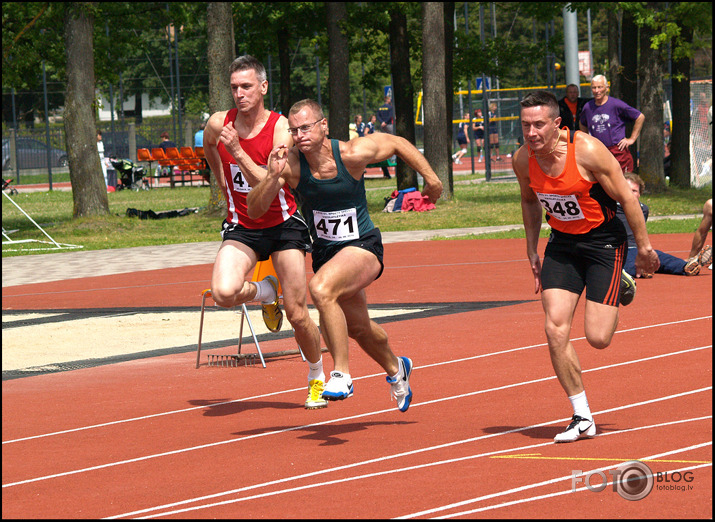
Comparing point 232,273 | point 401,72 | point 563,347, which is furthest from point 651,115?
point 563,347

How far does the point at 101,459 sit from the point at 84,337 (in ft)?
17.8

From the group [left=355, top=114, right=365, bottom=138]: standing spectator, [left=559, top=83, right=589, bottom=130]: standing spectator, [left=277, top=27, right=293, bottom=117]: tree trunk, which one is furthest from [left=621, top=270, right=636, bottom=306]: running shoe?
[left=355, top=114, right=365, bottom=138]: standing spectator

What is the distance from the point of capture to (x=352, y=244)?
291 inches

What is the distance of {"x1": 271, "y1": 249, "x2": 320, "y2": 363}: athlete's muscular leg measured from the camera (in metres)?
7.98

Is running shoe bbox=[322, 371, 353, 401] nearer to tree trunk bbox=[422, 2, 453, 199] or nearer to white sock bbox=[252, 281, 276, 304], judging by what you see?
white sock bbox=[252, 281, 276, 304]

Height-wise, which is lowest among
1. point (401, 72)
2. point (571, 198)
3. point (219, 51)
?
point (571, 198)

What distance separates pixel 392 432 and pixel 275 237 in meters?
1.85

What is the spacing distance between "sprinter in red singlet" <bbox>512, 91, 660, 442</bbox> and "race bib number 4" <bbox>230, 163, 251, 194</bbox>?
205cm

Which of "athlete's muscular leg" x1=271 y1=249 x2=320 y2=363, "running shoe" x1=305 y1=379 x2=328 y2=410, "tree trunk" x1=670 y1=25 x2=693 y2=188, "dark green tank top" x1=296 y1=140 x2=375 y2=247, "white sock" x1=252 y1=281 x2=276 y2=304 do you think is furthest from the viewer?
"tree trunk" x1=670 y1=25 x2=693 y2=188

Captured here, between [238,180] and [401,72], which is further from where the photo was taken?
[401,72]

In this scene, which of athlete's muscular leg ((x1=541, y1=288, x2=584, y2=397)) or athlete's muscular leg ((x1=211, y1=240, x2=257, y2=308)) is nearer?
athlete's muscular leg ((x1=541, y1=288, x2=584, y2=397))

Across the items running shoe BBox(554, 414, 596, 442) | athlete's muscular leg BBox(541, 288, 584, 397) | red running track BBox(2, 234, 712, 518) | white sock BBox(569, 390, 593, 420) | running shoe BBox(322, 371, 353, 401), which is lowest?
red running track BBox(2, 234, 712, 518)

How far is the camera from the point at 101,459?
22.0 ft
